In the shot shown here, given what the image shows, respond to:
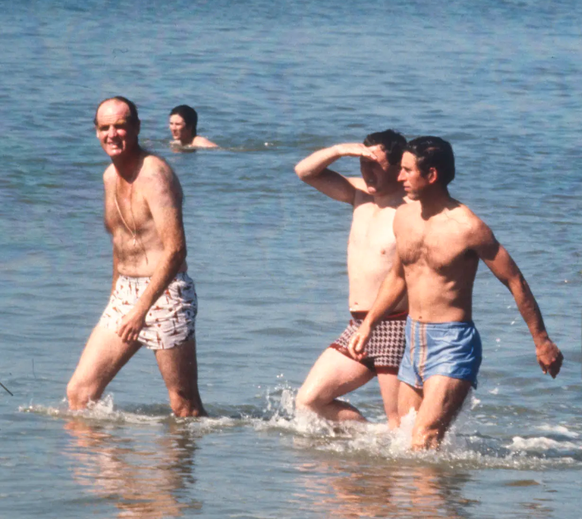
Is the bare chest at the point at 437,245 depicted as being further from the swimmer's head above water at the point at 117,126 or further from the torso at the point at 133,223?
the swimmer's head above water at the point at 117,126

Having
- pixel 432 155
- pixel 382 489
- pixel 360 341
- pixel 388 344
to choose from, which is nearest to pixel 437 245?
pixel 432 155

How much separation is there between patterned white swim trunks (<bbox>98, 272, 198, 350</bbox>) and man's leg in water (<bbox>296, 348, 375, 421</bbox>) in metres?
0.67

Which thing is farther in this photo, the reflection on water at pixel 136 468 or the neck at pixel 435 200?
the neck at pixel 435 200

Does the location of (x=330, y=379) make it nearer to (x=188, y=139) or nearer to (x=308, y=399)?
(x=308, y=399)

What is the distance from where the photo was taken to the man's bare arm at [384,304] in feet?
20.6

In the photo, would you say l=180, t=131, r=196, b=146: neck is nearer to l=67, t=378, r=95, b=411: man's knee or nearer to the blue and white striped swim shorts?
l=67, t=378, r=95, b=411: man's knee

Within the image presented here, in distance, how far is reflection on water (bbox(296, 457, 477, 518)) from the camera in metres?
5.59

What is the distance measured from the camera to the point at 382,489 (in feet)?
19.4

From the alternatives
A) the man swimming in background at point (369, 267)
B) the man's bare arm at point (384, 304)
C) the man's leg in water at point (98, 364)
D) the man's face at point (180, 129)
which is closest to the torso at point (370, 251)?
the man swimming in background at point (369, 267)

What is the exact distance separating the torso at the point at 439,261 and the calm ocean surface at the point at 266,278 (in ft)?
1.90

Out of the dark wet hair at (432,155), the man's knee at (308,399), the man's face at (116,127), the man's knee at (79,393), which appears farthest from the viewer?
the man's knee at (79,393)

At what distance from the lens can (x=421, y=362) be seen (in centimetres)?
609

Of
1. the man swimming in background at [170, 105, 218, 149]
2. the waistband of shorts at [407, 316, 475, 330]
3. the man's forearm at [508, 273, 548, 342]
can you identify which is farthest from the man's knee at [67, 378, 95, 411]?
the man swimming in background at [170, 105, 218, 149]

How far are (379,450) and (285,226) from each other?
6694mm
